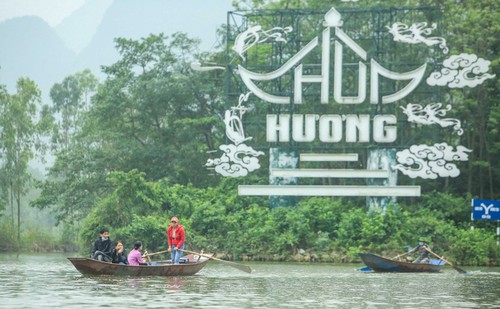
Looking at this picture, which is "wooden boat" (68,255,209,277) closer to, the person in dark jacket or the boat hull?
the boat hull

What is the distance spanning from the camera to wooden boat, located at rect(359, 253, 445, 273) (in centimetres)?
3111

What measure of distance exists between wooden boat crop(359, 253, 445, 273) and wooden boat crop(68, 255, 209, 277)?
6.15 m

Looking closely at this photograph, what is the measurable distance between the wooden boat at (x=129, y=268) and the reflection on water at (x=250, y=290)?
8.5 inches

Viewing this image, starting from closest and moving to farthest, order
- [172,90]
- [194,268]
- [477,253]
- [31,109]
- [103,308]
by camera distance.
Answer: [103,308], [194,268], [477,253], [172,90], [31,109]

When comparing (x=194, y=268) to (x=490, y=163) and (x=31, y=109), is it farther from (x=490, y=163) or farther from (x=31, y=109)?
(x=31, y=109)

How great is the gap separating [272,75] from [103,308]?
25407 millimetres

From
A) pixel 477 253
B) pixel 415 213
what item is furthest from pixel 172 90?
pixel 477 253

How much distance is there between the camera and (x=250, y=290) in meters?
22.4

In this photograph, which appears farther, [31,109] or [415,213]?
[31,109]

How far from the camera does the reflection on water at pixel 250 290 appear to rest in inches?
731

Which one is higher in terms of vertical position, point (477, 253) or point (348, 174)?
point (348, 174)

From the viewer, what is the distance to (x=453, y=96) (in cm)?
4691

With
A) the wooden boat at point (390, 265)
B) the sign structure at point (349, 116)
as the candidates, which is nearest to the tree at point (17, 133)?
the sign structure at point (349, 116)

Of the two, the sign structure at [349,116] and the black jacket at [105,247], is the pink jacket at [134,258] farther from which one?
the sign structure at [349,116]
